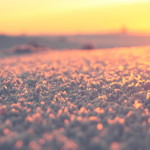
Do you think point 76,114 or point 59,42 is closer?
point 76,114

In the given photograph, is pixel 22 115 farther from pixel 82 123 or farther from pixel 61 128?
pixel 82 123

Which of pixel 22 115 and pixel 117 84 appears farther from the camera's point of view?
pixel 117 84

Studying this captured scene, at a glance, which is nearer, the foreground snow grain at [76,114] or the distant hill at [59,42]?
the foreground snow grain at [76,114]

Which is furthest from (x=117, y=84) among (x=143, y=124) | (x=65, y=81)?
(x=143, y=124)

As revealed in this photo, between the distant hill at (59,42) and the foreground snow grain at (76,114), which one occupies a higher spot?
the distant hill at (59,42)

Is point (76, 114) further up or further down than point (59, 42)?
further down

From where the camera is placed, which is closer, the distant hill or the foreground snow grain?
the foreground snow grain

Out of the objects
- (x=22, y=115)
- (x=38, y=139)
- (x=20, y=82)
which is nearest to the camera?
(x=38, y=139)

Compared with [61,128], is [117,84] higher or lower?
higher

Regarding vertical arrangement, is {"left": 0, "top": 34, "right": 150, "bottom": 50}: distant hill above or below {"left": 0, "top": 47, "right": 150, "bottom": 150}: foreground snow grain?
above

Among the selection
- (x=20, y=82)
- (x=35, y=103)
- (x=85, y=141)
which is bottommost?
(x=85, y=141)

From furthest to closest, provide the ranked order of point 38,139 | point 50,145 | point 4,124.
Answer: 1. point 4,124
2. point 38,139
3. point 50,145
